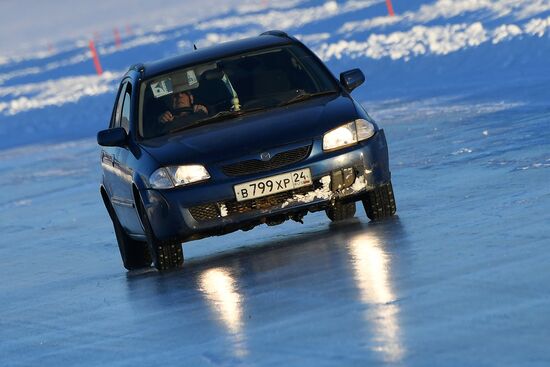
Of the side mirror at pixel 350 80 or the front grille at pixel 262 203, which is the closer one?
the front grille at pixel 262 203

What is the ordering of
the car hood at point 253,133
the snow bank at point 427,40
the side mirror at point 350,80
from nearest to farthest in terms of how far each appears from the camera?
the car hood at point 253,133, the side mirror at point 350,80, the snow bank at point 427,40

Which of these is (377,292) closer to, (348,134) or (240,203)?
(240,203)

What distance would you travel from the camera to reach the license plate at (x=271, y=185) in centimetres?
1090

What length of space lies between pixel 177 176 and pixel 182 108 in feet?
3.82

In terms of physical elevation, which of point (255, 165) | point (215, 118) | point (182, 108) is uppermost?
point (182, 108)

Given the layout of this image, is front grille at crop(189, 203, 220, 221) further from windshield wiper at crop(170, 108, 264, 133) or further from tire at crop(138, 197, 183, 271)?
windshield wiper at crop(170, 108, 264, 133)

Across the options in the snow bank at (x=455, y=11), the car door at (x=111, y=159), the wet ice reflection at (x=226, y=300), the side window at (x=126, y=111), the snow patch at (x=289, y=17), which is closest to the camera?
the wet ice reflection at (x=226, y=300)

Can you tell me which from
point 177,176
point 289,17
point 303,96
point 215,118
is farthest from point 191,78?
point 289,17

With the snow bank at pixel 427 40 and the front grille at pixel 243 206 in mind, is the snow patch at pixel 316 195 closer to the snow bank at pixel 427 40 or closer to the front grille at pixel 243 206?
the front grille at pixel 243 206

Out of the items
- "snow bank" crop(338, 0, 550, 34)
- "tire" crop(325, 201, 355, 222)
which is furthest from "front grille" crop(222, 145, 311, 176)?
"snow bank" crop(338, 0, 550, 34)

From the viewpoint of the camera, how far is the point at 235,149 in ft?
36.3

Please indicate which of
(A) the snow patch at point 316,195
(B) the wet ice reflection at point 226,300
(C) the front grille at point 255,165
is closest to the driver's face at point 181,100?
(C) the front grille at point 255,165

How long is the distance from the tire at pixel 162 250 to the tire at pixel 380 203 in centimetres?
135

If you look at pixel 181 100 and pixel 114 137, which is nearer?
pixel 114 137
